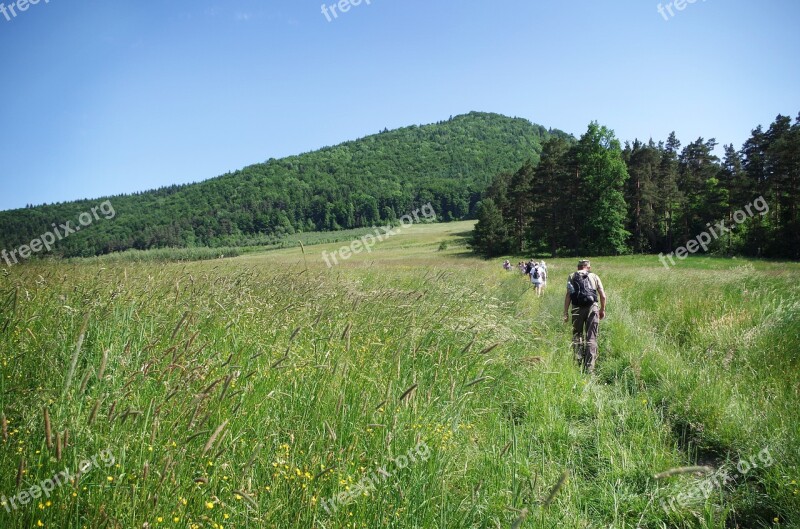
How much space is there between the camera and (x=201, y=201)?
138500 millimetres

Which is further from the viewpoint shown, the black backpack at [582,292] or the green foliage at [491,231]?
the green foliage at [491,231]

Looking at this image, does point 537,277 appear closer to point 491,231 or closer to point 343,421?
point 343,421

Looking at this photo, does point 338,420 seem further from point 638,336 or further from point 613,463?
point 638,336

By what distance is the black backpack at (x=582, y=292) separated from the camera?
311 inches

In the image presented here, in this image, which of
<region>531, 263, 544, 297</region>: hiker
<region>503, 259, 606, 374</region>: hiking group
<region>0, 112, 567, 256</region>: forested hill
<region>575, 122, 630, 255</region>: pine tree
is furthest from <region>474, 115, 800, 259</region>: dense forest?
<region>0, 112, 567, 256</region>: forested hill

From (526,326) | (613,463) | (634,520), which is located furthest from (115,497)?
(526,326)

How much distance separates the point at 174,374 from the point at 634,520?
3561 millimetres

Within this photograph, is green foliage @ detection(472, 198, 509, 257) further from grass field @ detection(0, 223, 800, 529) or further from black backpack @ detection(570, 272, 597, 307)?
grass field @ detection(0, 223, 800, 529)

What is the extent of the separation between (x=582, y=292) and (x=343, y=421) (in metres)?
6.59

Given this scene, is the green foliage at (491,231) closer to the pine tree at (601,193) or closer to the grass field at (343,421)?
the pine tree at (601,193)

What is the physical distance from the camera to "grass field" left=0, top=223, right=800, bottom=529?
6.37ft

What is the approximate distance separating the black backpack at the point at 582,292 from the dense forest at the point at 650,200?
42462 mm

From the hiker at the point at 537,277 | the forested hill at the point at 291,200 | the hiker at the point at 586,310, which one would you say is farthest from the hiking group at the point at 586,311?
the forested hill at the point at 291,200

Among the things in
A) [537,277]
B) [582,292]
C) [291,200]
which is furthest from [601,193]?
[291,200]
